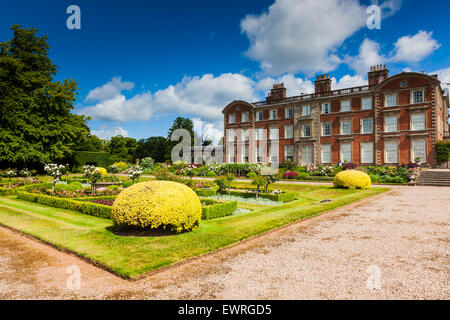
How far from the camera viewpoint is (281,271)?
15.9 feet

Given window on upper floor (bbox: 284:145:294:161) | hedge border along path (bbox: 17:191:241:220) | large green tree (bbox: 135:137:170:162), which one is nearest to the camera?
hedge border along path (bbox: 17:191:241:220)

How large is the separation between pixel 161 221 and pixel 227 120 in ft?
129

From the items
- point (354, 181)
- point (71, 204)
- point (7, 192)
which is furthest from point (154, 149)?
point (71, 204)

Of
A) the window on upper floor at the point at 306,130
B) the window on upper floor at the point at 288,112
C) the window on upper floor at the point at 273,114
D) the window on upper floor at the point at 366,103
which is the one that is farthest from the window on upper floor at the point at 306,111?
the window on upper floor at the point at 366,103

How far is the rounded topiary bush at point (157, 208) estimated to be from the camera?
274 inches

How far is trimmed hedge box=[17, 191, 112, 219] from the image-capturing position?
1009 cm

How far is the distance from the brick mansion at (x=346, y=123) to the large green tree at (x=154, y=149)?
24854 millimetres

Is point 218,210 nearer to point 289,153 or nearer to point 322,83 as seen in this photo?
point 289,153

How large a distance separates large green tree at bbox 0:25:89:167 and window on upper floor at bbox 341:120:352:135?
33.4m

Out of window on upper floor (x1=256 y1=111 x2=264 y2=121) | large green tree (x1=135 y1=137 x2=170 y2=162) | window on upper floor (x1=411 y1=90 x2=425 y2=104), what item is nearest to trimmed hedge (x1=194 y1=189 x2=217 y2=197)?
window on upper floor (x1=411 y1=90 x2=425 y2=104)

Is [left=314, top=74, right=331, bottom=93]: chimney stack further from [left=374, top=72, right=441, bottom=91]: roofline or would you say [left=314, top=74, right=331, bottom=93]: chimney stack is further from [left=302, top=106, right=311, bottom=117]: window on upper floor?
[left=374, top=72, right=441, bottom=91]: roofline

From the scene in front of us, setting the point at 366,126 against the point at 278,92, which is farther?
the point at 278,92

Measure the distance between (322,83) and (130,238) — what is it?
36.7m
